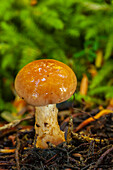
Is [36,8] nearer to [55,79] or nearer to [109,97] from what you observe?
[109,97]

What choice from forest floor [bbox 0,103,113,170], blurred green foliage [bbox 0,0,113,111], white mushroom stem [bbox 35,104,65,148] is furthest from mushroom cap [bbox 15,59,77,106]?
blurred green foliage [bbox 0,0,113,111]

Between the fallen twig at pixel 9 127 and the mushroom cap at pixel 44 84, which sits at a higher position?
the mushroom cap at pixel 44 84

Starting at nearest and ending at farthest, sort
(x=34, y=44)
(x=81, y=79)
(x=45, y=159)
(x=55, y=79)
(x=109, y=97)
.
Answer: (x=55, y=79) → (x=45, y=159) → (x=109, y=97) → (x=81, y=79) → (x=34, y=44)

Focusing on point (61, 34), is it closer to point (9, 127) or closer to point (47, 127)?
point (9, 127)

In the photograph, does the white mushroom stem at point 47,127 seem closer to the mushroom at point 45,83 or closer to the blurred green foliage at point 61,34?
the mushroom at point 45,83

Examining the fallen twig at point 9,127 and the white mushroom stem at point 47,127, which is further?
the fallen twig at point 9,127

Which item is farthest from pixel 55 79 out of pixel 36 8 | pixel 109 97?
pixel 36 8

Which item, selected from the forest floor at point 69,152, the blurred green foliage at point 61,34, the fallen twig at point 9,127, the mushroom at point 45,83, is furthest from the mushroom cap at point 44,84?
the blurred green foliage at point 61,34

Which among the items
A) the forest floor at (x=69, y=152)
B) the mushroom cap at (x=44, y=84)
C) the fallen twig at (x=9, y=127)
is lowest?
the fallen twig at (x=9, y=127)
